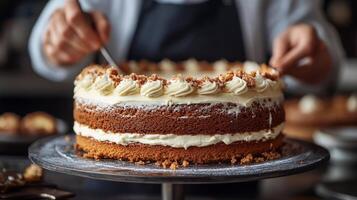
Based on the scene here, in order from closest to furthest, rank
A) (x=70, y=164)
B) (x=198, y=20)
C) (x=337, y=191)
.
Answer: (x=70, y=164) → (x=337, y=191) → (x=198, y=20)

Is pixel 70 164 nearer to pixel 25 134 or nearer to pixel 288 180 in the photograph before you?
pixel 288 180

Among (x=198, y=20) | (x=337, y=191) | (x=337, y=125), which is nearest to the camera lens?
(x=337, y=191)

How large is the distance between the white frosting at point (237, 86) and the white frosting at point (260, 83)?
42 mm

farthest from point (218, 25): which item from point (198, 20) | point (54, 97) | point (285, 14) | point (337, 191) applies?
point (54, 97)

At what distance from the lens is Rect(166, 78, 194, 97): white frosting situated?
1.43m

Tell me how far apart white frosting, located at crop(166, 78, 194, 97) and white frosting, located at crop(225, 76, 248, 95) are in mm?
77

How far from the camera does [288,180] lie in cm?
212

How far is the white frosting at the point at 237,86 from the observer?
1.47 metres

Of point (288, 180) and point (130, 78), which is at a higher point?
point (130, 78)

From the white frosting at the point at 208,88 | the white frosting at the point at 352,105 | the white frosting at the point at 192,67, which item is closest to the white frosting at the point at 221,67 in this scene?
the white frosting at the point at 192,67

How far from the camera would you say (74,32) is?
182 cm

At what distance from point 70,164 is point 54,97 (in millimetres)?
3142

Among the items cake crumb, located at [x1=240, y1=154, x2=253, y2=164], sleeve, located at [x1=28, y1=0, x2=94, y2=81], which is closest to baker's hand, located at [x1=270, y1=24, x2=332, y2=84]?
cake crumb, located at [x1=240, y1=154, x2=253, y2=164]

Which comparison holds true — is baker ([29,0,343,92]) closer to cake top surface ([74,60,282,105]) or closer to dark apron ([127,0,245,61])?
dark apron ([127,0,245,61])
